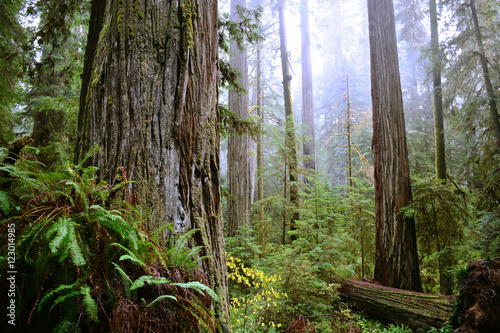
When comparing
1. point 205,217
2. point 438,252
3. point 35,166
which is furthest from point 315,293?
point 35,166

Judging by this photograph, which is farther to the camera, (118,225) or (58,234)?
(118,225)

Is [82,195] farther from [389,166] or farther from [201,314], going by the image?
[389,166]

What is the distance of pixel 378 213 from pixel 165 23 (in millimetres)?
5757

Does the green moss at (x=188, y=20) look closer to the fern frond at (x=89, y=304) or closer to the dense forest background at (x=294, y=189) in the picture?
A: the dense forest background at (x=294, y=189)

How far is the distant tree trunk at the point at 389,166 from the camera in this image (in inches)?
217

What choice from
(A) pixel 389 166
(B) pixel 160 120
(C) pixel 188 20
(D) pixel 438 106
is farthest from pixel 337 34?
(B) pixel 160 120

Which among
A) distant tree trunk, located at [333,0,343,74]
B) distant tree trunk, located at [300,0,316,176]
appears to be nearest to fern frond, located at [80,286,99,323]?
distant tree trunk, located at [300,0,316,176]

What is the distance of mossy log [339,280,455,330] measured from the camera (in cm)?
409

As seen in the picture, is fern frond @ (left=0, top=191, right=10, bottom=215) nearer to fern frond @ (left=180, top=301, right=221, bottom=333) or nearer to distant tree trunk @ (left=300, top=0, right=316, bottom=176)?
fern frond @ (left=180, top=301, right=221, bottom=333)

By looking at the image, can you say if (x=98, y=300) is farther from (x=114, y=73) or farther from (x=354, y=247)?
(x=354, y=247)

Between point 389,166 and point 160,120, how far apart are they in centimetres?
547

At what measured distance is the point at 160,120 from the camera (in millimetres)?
2045

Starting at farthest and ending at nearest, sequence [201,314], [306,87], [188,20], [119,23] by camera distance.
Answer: [306,87]
[188,20]
[119,23]
[201,314]

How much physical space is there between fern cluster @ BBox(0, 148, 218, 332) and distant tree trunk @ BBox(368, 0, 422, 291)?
5199mm
